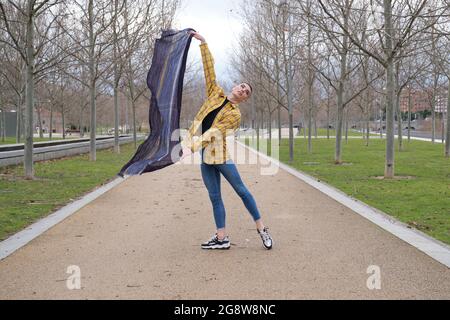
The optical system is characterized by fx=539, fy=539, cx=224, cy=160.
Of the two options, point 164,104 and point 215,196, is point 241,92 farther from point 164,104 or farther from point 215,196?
point 215,196

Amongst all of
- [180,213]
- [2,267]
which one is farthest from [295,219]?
[2,267]

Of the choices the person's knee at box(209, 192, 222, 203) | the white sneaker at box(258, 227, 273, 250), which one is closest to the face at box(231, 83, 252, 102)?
the person's knee at box(209, 192, 222, 203)

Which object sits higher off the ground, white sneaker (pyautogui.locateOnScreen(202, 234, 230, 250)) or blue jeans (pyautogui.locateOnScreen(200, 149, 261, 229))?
blue jeans (pyautogui.locateOnScreen(200, 149, 261, 229))

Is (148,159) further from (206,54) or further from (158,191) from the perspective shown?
(158,191)

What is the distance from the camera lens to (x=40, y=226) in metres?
7.63

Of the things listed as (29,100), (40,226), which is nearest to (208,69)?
(40,226)

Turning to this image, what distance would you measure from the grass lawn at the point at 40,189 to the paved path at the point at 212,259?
0.72 metres

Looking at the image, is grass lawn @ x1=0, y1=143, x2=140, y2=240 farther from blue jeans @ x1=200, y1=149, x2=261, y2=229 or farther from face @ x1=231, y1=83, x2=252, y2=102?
face @ x1=231, y1=83, x2=252, y2=102

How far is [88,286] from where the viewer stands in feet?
15.5

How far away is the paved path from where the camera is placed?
462cm

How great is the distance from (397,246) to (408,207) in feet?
10.8

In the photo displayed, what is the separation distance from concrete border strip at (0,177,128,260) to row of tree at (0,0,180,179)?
453 cm

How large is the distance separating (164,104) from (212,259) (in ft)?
6.21

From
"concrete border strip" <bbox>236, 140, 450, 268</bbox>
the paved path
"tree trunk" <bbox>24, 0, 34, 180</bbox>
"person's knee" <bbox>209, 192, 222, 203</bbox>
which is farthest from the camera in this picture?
"tree trunk" <bbox>24, 0, 34, 180</bbox>
